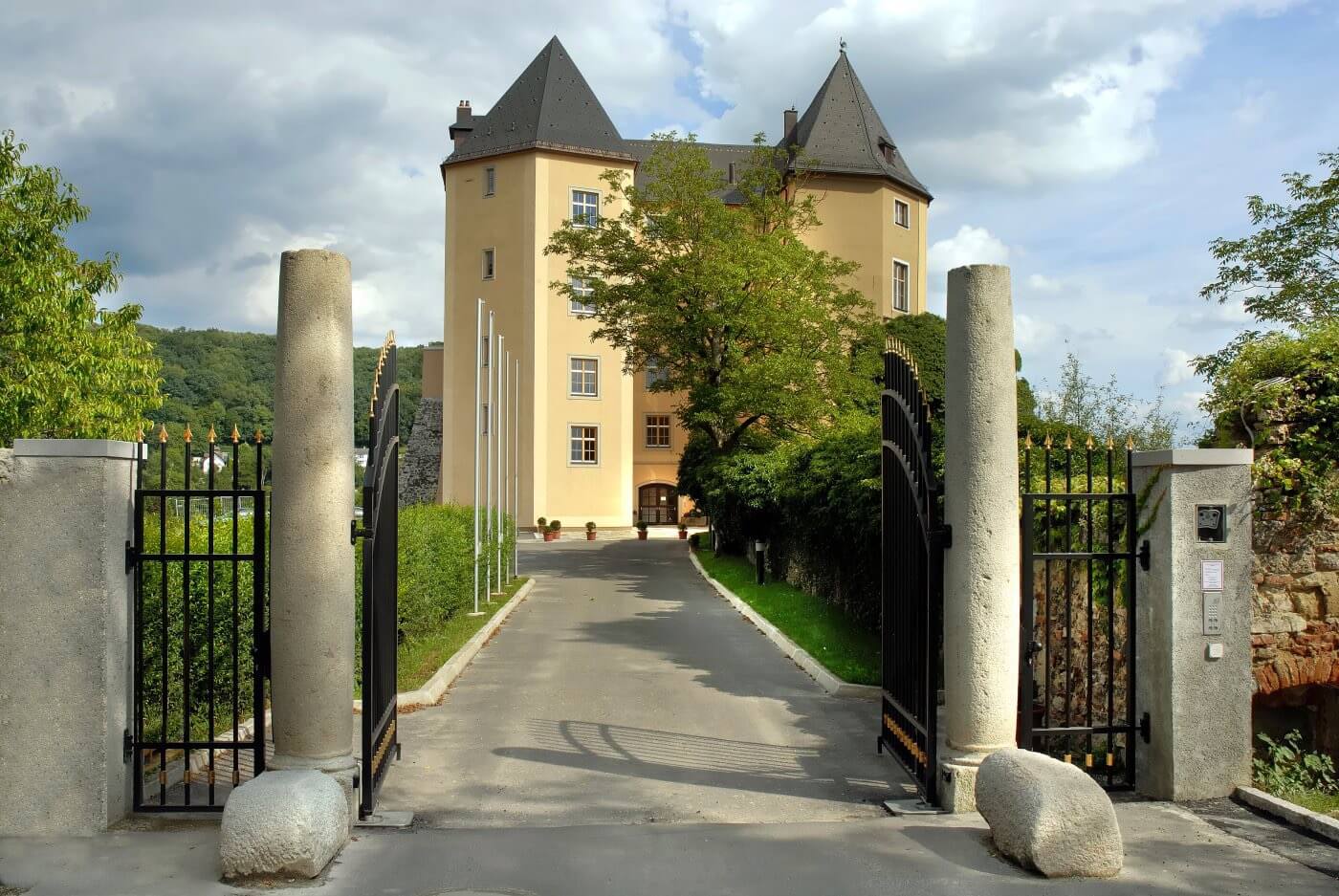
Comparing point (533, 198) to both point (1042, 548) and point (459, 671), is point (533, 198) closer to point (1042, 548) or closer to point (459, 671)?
point (459, 671)

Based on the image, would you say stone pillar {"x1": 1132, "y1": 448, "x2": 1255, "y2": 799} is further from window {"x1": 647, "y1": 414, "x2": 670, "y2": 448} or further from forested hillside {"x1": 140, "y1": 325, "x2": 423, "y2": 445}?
window {"x1": 647, "y1": 414, "x2": 670, "y2": 448}

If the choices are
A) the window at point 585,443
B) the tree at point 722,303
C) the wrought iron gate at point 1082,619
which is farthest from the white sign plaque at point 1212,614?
the window at point 585,443

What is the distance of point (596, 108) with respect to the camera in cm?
4884

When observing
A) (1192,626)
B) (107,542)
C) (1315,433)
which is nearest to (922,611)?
(1192,626)

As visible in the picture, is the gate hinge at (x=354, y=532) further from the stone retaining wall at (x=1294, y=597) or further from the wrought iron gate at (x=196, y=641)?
the stone retaining wall at (x=1294, y=597)

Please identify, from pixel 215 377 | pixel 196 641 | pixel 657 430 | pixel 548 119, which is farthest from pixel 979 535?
pixel 657 430

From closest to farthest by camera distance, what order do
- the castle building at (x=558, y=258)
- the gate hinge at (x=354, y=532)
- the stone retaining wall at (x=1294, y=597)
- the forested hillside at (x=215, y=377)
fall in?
the gate hinge at (x=354, y=532)
the stone retaining wall at (x=1294, y=597)
the forested hillside at (x=215, y=377)
the castle building at (x=558, y=258)

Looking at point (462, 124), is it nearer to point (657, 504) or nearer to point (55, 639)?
point (657, 504)

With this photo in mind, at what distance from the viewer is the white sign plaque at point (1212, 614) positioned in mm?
6793

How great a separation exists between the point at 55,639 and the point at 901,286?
45.8 meters

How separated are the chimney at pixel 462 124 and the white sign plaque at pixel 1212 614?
1826 inches

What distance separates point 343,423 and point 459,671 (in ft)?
20.4

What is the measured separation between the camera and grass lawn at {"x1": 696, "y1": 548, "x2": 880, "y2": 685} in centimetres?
1212

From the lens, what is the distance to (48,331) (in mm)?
16938
